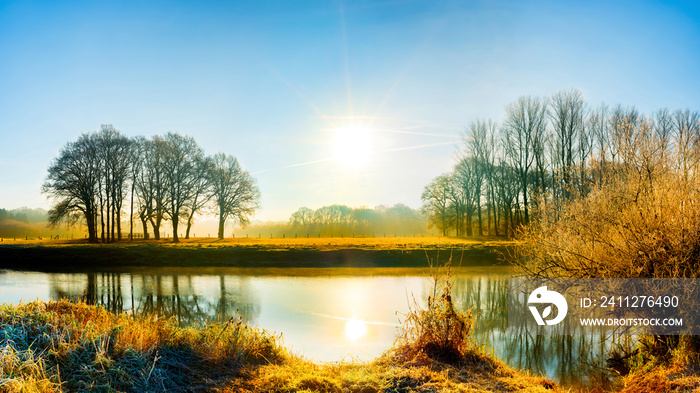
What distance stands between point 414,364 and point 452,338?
764 millimetres

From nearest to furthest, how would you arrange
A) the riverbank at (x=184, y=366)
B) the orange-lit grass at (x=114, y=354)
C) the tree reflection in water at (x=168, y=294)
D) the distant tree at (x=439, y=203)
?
the orange-lit grass at (x=114, y=354) < the riverbank at (x=184, y=366) < the tree reflection in water at (x=168, y=294) < the distant tree at (x=439, y=203)

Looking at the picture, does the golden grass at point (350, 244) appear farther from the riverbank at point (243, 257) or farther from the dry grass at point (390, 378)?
the dry grass at point (390, 378)

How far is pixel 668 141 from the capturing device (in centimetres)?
823

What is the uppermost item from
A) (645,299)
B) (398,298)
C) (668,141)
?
(668,141)

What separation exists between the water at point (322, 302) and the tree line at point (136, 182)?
1706 centimetres

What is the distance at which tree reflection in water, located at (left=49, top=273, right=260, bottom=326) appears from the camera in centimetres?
1262

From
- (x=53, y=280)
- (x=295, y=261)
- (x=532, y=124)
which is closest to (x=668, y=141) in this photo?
(x=295, y=261)

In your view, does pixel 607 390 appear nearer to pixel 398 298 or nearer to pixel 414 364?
pixel 414 364

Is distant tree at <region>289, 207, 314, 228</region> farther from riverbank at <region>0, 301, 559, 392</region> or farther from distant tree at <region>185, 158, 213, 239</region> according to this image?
riverbank at <region>0, 301, 559, 392</region>

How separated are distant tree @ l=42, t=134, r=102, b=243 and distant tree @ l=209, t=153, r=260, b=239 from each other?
10967 millimetres

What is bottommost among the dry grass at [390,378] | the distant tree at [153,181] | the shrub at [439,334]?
the dry grass at [390,378]

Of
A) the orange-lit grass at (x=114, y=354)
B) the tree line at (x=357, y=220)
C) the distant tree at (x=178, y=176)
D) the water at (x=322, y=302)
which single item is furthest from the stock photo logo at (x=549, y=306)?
the tree line at (x=357, y=220)

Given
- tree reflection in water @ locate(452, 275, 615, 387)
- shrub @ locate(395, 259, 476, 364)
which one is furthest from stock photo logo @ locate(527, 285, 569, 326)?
shrub @ locate(395, 259, 476, 364)

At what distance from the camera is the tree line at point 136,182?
39.0m
